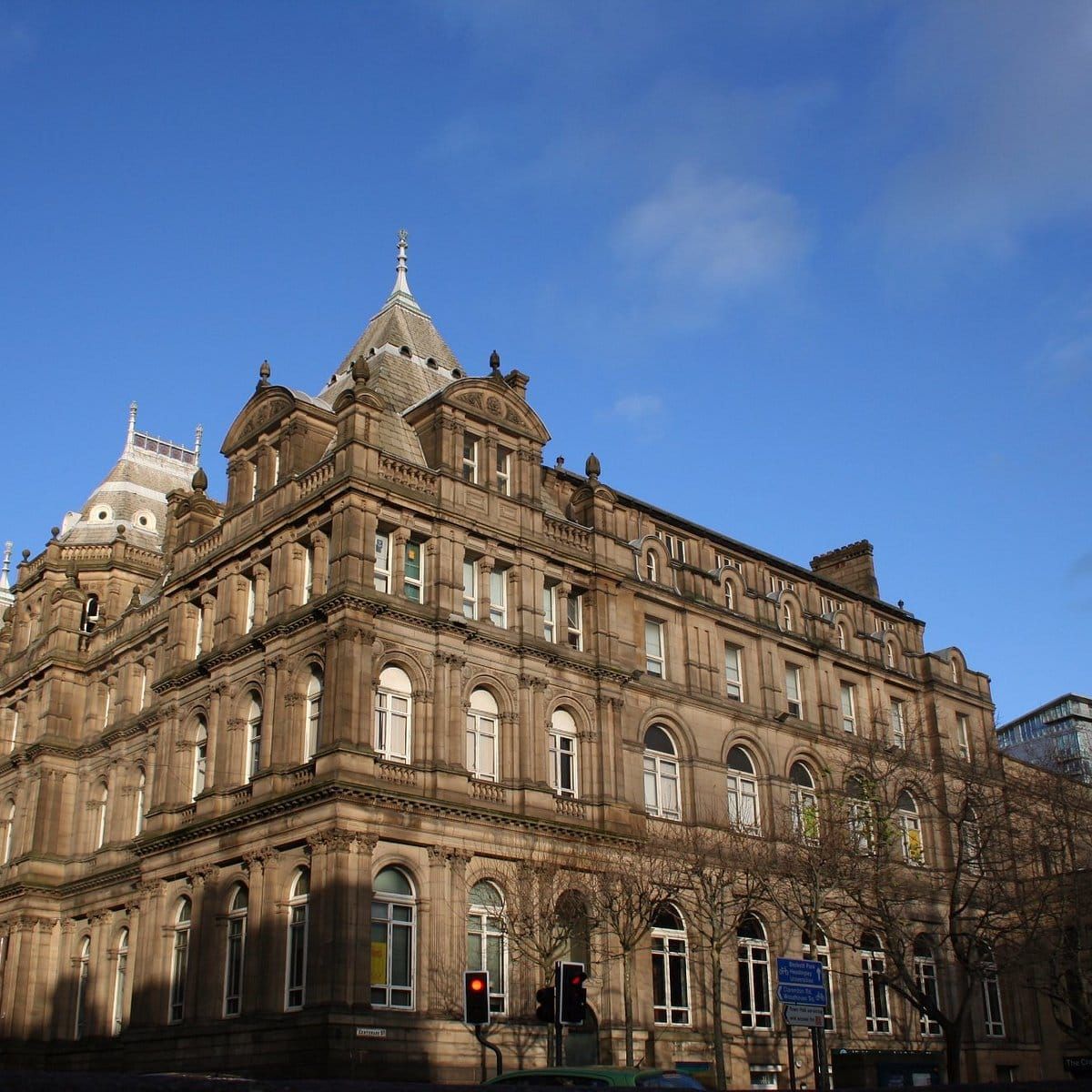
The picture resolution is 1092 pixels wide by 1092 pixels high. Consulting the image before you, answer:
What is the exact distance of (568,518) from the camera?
159 feet

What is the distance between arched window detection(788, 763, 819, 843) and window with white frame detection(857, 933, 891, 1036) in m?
5.34

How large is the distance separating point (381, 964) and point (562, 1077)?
14.2 m

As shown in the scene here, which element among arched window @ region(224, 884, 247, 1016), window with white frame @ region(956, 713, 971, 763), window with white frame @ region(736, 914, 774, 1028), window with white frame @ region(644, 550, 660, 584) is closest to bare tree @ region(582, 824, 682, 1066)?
window with white frame @ region(736, 914, 774, 1028)

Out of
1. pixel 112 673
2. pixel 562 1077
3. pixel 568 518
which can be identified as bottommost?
pixel 562 1077

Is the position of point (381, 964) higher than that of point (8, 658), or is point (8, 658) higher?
point (8, 658)

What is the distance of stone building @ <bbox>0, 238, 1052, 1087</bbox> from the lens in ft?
120

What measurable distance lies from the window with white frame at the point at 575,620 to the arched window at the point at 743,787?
8113 mm

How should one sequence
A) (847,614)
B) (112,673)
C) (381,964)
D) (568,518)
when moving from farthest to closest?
(847,614) < (112,673) < (568,518) < (381,964)

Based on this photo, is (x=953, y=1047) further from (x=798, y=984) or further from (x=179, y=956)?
(x=179, y=956)

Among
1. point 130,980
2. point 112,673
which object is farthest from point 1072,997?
point 112,673

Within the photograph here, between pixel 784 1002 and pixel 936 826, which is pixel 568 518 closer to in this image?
pixel 936 826

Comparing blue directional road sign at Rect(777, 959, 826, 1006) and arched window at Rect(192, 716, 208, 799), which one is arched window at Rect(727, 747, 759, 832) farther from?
blue directional road sign at Rect(777, 959, 826, 1006)

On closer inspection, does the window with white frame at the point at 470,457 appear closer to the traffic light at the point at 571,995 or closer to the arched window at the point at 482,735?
the arched window at the point at 482,735

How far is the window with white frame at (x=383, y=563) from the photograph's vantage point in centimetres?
3997
